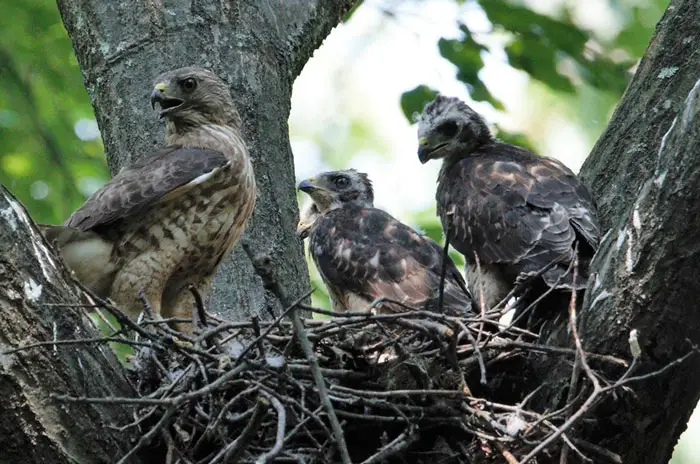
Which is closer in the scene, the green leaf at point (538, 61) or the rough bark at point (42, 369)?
the rough bark at point (42, 369)

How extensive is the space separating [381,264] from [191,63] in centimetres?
160

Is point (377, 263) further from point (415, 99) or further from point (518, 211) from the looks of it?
point (415, 99)

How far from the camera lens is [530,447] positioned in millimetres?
4113

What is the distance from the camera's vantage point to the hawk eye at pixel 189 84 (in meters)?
6.18

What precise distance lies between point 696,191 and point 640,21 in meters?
5.38

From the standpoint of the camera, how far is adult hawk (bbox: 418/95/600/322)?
17.8 ft

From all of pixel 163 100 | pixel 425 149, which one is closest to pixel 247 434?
pixel 163 100

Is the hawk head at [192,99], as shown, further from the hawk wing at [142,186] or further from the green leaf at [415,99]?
the green leaf at [415,99]

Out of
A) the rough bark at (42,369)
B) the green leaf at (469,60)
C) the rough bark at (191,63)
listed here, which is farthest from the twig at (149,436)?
the green leaf at (469,60)

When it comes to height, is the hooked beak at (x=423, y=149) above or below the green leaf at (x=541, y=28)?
below

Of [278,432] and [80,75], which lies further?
[80,75]

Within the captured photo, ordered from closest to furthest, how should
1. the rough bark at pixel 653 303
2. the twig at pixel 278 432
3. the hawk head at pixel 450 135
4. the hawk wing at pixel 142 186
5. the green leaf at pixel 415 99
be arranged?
the twig at pixel 278 432 → the rough bark at pixel 653 303 → the hawk wing at pixel 142 186 → the hawk head at pixel 450 135 → the green leaf at pixel 415 99

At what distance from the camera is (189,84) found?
6.20 metres

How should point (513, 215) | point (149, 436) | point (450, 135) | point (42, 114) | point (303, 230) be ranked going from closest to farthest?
point (149, 436) → point (513, 215) → point (450, 135) → point (303, 230) → point (42, 114)
